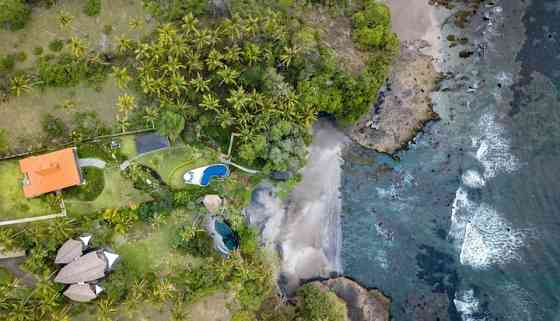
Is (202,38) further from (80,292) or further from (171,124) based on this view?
(80,292)

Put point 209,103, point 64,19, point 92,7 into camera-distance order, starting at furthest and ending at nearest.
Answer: point 92,7, point 64,19, point 209,103

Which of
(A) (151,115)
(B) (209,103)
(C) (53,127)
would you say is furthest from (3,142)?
(B) (209,103)

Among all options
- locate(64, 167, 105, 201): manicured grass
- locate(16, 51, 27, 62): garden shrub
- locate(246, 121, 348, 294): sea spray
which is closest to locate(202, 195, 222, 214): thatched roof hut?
locate(246, 121, 348, 294): sea spray

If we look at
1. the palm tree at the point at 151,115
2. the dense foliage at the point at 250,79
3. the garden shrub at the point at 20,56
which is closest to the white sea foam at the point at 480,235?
the dense foliage at the point at 250,79

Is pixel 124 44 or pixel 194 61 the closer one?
pixel 194 61

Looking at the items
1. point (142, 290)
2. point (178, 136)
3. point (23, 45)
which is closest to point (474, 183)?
point (178, 136)

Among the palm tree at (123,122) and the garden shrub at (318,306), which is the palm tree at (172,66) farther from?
the garden shrub at (318,306)

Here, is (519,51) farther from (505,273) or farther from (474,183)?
(505,273)
